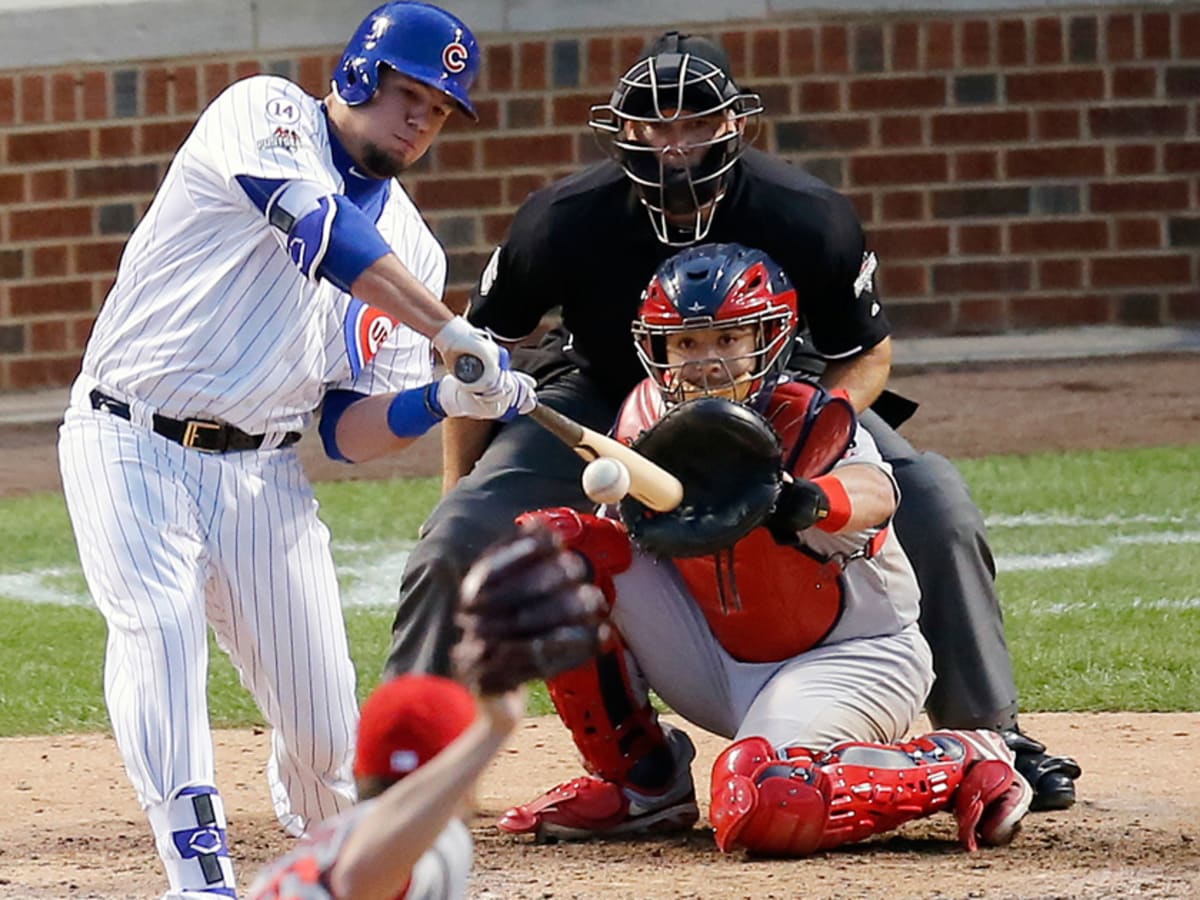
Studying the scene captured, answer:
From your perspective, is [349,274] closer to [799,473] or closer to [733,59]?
[799,473]

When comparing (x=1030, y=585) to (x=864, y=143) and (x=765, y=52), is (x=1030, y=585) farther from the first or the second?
(x=765, y=52)

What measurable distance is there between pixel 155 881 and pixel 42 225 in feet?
27.7

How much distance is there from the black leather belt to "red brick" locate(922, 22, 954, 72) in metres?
8.60

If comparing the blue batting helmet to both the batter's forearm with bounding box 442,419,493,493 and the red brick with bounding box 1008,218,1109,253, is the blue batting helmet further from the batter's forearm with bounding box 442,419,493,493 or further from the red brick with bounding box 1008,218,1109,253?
the red brick with bounding box 1008,218,1109,253

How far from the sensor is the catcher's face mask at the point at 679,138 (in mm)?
5703

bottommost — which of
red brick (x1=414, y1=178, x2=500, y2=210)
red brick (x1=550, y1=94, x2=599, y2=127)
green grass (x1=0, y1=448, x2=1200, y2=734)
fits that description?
green grass (x1=0, y1=448, x2=1200, y2=734)

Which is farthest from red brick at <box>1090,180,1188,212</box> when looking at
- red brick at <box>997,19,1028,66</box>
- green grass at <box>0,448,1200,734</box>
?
green grass at <box>0,448,1200,734</box>

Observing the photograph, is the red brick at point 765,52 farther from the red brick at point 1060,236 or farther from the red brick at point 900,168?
the red brick at point 1060,236

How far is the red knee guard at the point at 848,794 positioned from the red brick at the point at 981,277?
8.09 meters

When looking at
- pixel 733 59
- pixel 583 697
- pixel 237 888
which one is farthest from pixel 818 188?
pixel 733 59

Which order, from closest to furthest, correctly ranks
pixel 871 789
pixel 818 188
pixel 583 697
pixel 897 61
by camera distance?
pixel 871 789
pixel 583 697
pixel 818 188
pixel 897 61

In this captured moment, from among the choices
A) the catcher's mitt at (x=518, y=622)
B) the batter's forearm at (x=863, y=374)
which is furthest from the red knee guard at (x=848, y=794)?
the catcher's mitt at (x=518, y=622)

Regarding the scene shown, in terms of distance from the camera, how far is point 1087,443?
1089 centimetres

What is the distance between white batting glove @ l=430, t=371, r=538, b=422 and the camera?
4605mm
